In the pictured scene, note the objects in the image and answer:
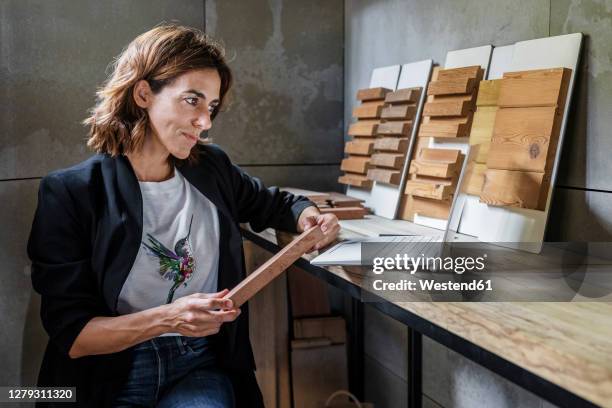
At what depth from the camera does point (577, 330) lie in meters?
1.25

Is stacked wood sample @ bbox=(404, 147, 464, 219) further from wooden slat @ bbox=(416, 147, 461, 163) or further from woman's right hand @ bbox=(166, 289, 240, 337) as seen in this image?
woman's right hand @ bbox=(166, 289, 240, 337)

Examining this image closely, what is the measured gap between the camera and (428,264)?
5.57ft

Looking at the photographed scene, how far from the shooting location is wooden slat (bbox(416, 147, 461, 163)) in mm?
2393

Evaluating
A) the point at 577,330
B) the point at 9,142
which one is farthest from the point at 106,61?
the point at 577,330

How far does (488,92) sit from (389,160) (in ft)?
2.08

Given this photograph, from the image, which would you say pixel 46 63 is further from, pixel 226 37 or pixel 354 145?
pixel 354 145

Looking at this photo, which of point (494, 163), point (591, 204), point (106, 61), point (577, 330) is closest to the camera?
point (577, 330)

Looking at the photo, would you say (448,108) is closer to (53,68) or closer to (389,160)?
(389,160)

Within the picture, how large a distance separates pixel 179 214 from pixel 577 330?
3.97 ft

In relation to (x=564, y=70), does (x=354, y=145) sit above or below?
below

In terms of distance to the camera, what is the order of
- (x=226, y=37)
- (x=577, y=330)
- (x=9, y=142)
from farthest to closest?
→ (x=226, y=37)
(x=9, y=142)
(x=577, y=330)

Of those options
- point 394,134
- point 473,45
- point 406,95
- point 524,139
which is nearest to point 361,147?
point 394,134

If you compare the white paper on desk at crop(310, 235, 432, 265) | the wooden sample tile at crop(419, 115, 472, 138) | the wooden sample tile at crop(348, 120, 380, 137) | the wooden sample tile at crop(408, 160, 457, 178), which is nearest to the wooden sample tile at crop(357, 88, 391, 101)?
the wooden sample tile at crop(348, 120, 380, 137)

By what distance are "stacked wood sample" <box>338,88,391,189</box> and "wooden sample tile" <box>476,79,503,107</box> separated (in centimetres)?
72
